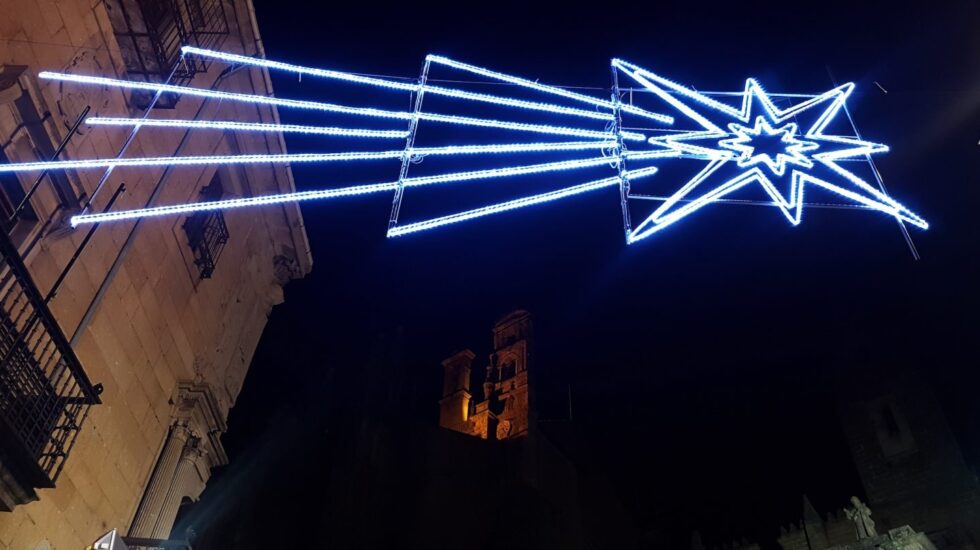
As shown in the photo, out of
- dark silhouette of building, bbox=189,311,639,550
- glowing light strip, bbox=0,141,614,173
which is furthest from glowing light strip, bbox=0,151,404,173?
dark silhouette of building, bbox=189,311,639,550

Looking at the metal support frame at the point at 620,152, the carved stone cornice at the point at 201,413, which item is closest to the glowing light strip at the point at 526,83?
the metal support frame at the point at 620,152

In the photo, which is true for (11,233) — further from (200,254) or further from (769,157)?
(769,157)

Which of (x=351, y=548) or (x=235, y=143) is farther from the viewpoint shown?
(x=351, y=548)

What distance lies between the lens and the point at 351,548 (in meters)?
32.8

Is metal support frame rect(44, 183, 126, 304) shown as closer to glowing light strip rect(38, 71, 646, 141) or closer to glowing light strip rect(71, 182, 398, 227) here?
glowing light strip rect(71, 182, 398, 227)

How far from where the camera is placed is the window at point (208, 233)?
1155cm

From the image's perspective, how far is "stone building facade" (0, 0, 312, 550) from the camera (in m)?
7.48

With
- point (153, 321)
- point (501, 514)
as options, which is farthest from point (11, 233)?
point (501, 514)

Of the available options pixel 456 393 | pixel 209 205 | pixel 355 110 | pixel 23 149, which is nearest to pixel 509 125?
pixel 355 110

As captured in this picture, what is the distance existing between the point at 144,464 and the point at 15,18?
5.80 metres

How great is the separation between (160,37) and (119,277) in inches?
129

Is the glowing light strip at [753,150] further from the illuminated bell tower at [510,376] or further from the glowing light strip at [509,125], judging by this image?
the illuminated bell tower at [510,376]

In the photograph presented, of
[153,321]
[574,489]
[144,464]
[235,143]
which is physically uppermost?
[574,489]

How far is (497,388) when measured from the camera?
50875mm
